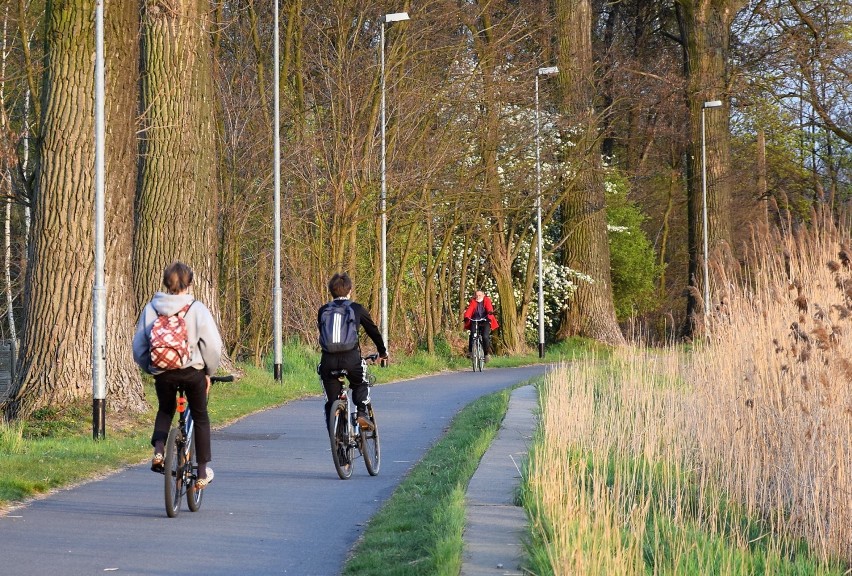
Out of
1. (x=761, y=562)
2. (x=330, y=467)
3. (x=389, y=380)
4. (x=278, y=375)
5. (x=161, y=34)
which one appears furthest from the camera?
(x=389, y=380)

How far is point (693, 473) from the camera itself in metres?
11.0

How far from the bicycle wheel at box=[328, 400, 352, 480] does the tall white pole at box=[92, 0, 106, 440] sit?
139 inches

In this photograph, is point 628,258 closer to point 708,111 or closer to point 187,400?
point 708,111

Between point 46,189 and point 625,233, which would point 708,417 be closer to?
point 46,189

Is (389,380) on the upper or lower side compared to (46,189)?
lower

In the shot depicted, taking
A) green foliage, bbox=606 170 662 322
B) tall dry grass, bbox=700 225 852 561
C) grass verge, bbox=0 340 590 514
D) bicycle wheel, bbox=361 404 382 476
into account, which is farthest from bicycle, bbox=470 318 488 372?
bicycle wheel, bbox=361 404 382 476

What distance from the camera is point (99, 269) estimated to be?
14.4m

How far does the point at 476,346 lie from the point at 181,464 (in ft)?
66.6

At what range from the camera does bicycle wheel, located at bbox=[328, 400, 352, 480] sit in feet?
37.1

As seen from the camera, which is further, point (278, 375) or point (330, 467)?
point (278, 375)

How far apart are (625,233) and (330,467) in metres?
33.7

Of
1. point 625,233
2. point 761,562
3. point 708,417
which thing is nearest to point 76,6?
point 708,417

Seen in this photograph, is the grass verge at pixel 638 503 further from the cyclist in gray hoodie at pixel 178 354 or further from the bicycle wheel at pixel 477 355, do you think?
the bicycle wheel at pixel 477 355

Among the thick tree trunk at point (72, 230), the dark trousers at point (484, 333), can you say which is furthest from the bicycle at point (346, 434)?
the dark trousers at point (484, 333)
